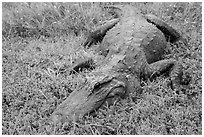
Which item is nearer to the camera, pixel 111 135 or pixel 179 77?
pixel 111 135

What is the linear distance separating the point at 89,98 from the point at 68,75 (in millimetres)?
1105

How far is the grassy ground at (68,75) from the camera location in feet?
13.6

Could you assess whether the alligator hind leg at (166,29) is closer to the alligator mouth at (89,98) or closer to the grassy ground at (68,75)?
the grassy ground at (68,75)

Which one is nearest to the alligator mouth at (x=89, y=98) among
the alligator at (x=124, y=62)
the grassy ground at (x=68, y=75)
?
the alligator at (x=124, y=62)

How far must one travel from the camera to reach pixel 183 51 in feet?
19.2

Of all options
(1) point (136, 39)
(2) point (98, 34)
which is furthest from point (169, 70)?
(2) point (98, 34)

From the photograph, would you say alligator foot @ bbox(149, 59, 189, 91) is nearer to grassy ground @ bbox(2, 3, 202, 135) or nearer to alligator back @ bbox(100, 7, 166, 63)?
grassy ground @ bbox(2, 3, 202, 135)

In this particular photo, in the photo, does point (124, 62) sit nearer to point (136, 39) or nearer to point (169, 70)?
point (136, 39)

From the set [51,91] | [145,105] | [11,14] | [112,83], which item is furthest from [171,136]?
[11,14]

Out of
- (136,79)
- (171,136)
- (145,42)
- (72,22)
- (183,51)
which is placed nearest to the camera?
(171,136)

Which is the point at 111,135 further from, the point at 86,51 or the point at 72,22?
the point at 72,22

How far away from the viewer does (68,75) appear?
5316 millimetres

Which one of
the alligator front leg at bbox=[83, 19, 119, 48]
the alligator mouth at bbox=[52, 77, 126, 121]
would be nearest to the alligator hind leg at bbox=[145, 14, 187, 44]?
the alligator front leg at bbox=[83, 19, 119, 48]

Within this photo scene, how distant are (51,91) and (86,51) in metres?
1.44
